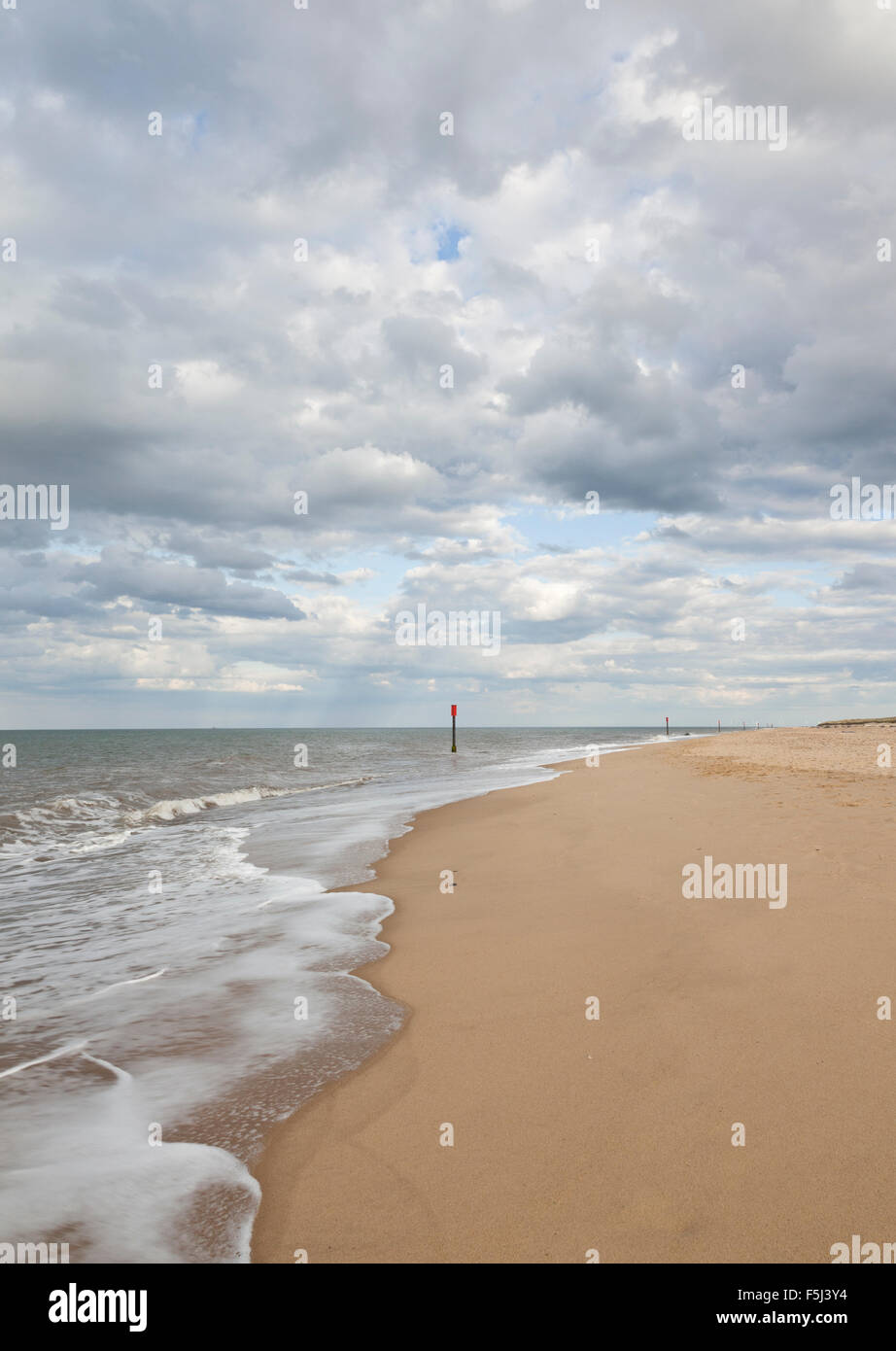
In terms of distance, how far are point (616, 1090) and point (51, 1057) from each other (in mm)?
4147

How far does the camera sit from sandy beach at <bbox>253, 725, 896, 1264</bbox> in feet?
10.1

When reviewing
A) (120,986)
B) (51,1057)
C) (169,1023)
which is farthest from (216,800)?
(51,1057)

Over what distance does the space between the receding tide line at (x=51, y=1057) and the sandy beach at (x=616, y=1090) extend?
2258mm

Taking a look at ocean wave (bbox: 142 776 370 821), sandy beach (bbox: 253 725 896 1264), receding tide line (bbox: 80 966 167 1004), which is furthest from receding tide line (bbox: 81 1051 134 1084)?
ocean wave (bbox: 142 776 370 821)

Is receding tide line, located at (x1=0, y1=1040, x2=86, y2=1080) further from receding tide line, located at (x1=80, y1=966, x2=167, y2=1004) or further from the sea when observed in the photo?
receding tide line, located at (x1=80, y1=966, x2=167, y2=1004)

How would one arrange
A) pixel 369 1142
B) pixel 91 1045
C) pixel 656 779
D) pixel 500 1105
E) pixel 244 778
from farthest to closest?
pixel 244 778
pixel 656 779
pixel 91 1045
pixel 500 1105
pixel 369 1142

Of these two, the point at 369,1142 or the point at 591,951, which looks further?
the point at 591,951

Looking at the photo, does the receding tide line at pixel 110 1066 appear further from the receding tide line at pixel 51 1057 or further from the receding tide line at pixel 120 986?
the receding tide line at pixel 120 986

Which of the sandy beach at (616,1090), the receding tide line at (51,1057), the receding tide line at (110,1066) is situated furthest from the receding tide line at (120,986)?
the sandy beach at (616,1090)

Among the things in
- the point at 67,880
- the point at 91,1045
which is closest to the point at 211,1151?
the point at 91,1045

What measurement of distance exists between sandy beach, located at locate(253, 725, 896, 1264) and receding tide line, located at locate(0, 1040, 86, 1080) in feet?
7.41

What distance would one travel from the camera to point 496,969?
6.43 meters
